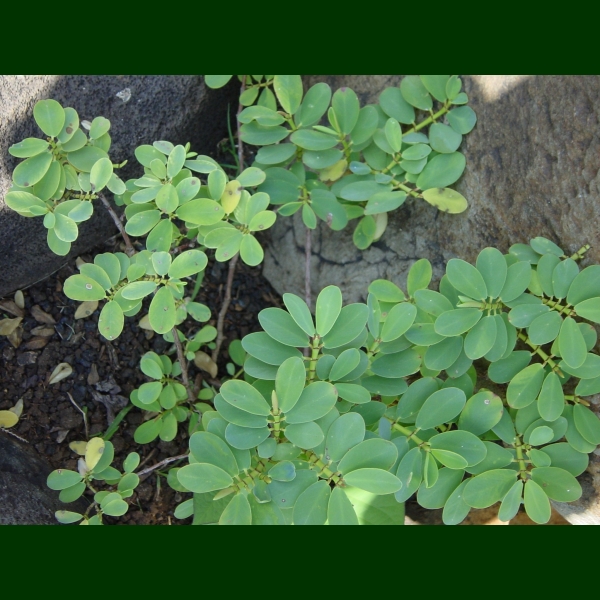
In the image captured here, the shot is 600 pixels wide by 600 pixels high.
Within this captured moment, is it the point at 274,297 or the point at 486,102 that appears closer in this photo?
the point at 486,102

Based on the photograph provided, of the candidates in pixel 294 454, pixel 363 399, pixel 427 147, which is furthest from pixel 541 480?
Answer: pixel 427 147

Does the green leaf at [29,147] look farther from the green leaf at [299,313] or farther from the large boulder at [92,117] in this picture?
the green leaf at [299,313]

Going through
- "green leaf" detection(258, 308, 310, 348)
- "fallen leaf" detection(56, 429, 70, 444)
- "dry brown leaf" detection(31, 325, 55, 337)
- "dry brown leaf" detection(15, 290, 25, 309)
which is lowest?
"fallen leaf" detection(56, 429, 70, 444)

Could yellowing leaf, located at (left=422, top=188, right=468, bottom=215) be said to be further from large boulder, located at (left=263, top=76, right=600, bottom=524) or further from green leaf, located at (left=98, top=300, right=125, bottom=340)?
green leaf, located at (left=98, top=300, right=125, bottom=340)

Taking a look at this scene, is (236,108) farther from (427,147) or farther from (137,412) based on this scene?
(137,412)

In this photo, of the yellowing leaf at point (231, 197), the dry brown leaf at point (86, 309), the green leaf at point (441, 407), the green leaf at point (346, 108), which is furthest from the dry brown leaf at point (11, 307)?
the green leaf at point (441, 407)

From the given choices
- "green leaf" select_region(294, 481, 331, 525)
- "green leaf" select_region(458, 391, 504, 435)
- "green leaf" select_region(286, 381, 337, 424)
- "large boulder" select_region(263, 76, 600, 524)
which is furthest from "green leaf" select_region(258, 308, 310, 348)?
"large boulder" select_region(263, 76, 600, 524)
